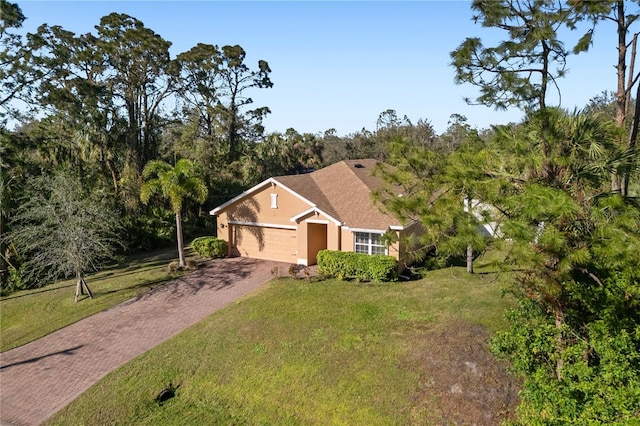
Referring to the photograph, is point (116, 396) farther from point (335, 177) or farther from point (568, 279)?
point (335, 177)

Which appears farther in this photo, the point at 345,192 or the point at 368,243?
the point at 345,192

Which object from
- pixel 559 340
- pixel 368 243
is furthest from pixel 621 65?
pixel 368 243

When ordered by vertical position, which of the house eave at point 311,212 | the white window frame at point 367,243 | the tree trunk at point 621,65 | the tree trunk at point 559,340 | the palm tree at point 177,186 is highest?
the tree trunk at point 621,65

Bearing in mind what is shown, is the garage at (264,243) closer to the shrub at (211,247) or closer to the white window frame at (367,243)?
the shrub at (211,247)

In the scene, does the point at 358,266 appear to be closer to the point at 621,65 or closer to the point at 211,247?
the point at 211,247

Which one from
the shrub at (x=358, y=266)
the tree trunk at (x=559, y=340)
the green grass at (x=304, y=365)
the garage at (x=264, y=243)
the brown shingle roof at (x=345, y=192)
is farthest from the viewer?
the garage at (x=264, y=243)

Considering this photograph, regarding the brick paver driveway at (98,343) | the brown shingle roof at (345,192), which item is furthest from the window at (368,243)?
the brick paver driveway at (98,343)
